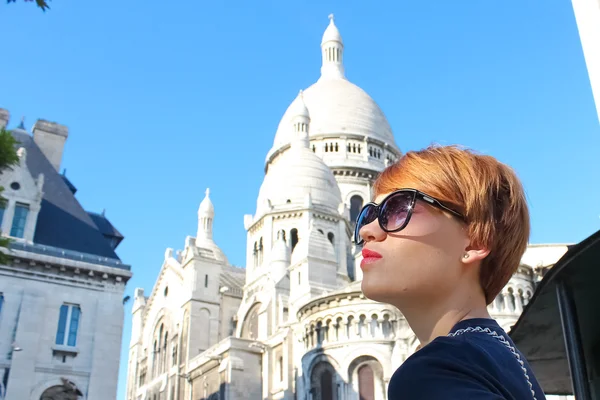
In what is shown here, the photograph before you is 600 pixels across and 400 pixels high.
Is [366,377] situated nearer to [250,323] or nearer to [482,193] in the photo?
[250,323]

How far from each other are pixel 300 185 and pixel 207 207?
1205 cm

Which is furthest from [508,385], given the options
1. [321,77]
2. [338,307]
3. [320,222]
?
[321,77]

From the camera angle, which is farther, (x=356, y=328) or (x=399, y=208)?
(x=356, y=328)

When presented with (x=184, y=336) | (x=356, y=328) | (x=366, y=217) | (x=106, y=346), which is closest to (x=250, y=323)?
(x=184, y=336)

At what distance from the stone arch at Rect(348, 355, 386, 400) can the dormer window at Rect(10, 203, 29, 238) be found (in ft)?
54.2

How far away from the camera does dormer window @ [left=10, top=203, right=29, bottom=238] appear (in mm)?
24531

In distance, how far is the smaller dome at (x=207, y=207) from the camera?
190ft

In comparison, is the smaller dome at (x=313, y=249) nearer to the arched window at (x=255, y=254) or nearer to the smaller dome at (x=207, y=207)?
Answer: the arched window at (x=255, y=254)

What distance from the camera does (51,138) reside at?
98.4 feet

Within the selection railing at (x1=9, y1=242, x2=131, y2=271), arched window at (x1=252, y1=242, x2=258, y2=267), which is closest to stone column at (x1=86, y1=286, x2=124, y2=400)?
railing at (x1=9, y1=242, x2=131, y2=271)

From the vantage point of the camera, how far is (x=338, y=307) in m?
33.5

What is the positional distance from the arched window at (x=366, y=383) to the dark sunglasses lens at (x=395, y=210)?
3062 centimetres

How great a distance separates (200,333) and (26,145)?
74.6 feet

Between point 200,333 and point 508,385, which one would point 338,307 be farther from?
point 508,385
